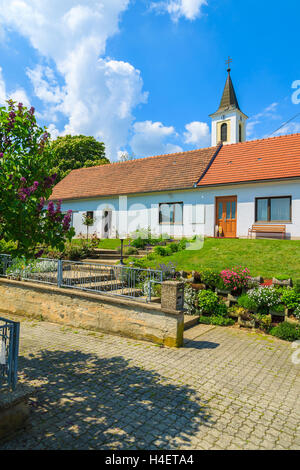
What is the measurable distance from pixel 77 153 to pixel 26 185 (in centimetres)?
3874

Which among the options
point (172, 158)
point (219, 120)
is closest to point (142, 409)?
point (172, 158)

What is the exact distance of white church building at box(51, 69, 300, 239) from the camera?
16.8m

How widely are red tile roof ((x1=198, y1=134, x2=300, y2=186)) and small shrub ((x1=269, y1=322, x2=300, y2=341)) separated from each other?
36.0 feet

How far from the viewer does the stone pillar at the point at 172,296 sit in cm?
657

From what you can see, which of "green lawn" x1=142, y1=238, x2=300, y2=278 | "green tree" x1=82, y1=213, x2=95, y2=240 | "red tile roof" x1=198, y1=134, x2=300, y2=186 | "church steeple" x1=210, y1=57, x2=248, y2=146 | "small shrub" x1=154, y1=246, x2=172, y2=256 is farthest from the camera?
"church steeple" x1=210, y1=57, x2=248, y2=146

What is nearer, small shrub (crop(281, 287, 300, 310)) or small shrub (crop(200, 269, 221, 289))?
small shrub (crop(281, 287, 300, 310))

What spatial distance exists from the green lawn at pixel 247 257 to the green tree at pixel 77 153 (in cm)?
2878

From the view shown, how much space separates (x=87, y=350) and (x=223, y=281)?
4551 millimetres

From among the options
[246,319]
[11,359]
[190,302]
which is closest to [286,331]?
[246,319]

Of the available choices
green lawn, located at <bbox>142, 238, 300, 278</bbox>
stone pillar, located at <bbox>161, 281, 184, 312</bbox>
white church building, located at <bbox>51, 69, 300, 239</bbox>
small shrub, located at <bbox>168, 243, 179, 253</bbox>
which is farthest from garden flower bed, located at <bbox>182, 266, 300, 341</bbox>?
white church building, located at <bbox>51, 69, 300, 239</bbox>

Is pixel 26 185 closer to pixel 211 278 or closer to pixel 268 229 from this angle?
pixel 211 278

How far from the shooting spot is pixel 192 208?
63.5 ft

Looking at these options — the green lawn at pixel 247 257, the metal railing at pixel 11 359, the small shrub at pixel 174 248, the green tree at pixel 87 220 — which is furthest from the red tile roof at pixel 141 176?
the metal railing at pixel 11 359

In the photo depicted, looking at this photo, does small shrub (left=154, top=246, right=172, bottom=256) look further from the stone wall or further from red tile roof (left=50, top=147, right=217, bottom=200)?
red tile roof (left=50, top=147, right=217, bottom=200)
